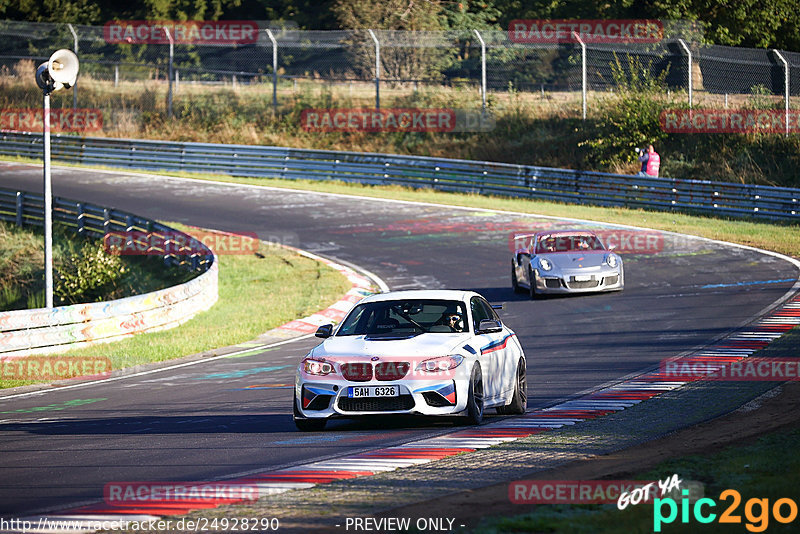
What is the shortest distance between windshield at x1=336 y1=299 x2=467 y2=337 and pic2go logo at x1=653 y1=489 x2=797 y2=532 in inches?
176

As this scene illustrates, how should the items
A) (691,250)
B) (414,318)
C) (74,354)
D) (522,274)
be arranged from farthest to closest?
1. (691,250)
2. (522,274)
3. (74,354)
4. (414,318)

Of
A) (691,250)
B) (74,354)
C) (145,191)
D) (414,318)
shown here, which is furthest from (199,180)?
(414,318)

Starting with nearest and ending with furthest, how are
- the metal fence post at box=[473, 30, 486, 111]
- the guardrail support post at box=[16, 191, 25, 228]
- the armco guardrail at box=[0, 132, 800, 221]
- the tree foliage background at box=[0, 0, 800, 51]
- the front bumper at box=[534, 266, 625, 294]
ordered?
1. the front bumper at box=[534, 266, 625, 294]
2. the armco guardrail at box=[0, 132, 800, 221]
3. the guardrail support post at box=[16, 191, 25, 228]
4. the metal fence post at box=[473, 30, 486, 111]
5. the tree foliage background at box=[0, 0, 800, 51]

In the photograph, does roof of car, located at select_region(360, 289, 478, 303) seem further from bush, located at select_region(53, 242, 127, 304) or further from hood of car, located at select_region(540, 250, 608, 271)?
bush, located at select_region(53, 242, 127, 304)

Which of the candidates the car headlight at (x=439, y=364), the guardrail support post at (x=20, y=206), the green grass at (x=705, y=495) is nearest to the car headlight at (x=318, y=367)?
the car headlight at (x=439, y=364)

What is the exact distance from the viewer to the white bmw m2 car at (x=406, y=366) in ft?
32.9

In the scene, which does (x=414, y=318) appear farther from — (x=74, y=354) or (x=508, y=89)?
(x=508, y=89)

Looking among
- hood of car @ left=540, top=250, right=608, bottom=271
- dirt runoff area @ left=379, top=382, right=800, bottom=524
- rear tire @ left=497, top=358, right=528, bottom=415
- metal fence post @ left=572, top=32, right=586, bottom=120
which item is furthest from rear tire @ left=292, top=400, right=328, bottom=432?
metal fence post @ left=572, top=32, right=586, bottom=120

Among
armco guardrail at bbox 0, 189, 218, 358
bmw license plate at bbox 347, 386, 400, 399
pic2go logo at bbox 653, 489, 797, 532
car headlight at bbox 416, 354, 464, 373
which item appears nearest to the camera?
pic2go logo at bbox 653, 489, 797, 532

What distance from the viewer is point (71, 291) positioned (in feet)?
89.8

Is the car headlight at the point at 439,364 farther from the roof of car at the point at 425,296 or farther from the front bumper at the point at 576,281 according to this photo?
the front bumper at the point at 576,281

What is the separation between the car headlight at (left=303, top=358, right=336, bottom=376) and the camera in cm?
1019

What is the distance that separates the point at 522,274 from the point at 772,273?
18.0 ft

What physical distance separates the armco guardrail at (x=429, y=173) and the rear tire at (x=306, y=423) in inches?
952
